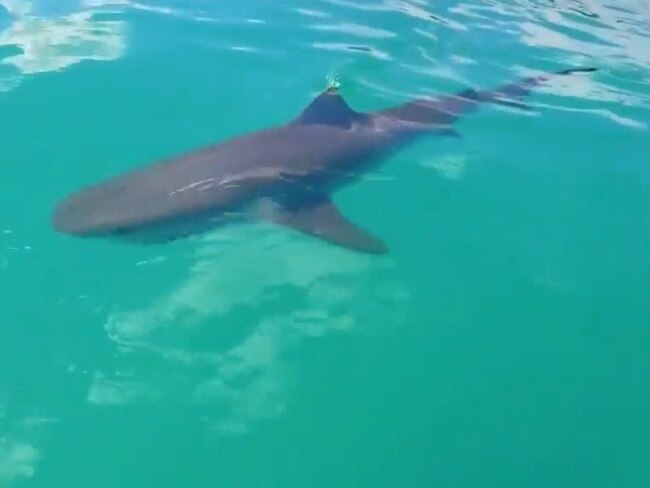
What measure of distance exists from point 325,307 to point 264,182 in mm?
1016

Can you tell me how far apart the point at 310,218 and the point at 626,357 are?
7.19ft

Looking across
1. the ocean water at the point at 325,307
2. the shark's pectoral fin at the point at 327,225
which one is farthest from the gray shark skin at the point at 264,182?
the ocean water at the point at 325,307

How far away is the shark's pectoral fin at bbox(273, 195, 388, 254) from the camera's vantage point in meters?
5.71

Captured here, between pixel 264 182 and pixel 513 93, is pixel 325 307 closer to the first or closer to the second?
pixel 264 182

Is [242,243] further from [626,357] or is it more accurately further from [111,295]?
[626,357]

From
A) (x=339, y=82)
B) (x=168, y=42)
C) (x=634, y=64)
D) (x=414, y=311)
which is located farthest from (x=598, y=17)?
(x=414, y=311)

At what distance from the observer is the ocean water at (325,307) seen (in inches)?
183

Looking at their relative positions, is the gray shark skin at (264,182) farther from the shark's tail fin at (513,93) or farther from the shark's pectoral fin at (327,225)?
the shark's tail fin at (513,93)

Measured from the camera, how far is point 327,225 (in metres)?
5.93

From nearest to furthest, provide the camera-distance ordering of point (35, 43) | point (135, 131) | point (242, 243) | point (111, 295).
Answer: point (111, 295) → point (242, 243) → point (135, 131) → point (35, 43)

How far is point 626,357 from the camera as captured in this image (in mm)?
5438

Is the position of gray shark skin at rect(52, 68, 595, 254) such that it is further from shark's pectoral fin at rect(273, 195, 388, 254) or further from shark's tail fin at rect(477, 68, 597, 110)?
shark's tail fin at rect(477, 68, 597, 110)

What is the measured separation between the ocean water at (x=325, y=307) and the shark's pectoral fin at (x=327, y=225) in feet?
0.50

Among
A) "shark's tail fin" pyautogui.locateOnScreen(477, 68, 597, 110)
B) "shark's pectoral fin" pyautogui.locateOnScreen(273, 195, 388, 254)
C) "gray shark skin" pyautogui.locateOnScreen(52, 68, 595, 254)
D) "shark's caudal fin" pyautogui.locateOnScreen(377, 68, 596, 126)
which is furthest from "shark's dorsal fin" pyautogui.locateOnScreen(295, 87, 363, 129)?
"shark's tail fin" pyautogui.locateOnScreen(477, 68, 597, 110)
